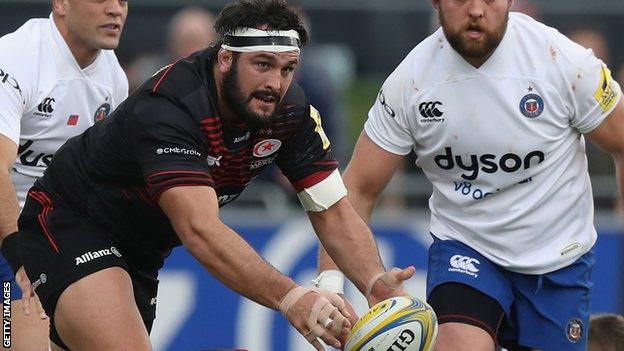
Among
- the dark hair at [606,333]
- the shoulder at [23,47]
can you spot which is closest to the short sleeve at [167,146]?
the shoulder at [23,47]

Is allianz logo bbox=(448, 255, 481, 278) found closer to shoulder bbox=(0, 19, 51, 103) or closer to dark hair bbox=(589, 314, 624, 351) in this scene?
dark hair bbox=(589, 314, 624, 351)

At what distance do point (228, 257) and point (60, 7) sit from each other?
269cm

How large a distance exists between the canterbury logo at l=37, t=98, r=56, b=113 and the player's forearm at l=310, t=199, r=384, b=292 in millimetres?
1848

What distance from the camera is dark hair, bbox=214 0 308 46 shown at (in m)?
6.65

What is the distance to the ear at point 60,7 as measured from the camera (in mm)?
8258

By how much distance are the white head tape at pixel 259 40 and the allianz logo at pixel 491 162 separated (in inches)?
43.3

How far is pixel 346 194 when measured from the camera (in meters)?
7.03

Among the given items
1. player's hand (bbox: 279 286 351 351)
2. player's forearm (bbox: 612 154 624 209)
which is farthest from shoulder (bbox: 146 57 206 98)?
player's forearm (bbox: 612 154 624 209)

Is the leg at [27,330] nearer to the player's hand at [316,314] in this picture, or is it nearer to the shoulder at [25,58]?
the shoulder at [25,58]

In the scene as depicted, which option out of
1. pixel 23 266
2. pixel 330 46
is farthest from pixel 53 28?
pixel 330 46

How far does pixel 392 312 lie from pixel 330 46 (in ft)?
23.5

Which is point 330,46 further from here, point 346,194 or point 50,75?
point 346,194

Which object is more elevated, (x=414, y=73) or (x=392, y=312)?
(x=414, y=73)

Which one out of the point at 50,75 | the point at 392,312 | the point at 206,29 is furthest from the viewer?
the point at 206,29
